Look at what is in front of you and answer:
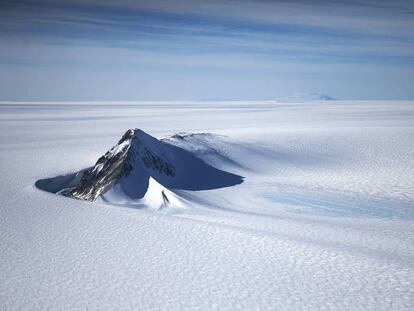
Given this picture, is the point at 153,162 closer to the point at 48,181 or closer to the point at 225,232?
the point at 48,181

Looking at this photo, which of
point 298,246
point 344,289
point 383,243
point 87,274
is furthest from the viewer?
point 383,243

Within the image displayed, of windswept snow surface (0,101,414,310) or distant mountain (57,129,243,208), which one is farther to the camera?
distant mountain (57,129,243,208)

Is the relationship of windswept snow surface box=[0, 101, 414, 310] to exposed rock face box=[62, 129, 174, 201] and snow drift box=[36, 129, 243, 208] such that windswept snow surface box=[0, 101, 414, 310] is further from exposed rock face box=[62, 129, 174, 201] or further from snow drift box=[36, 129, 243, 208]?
exposed rock face box=[62, 129, 174, 201]

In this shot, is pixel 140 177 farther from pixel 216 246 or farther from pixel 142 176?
pixel 216 246

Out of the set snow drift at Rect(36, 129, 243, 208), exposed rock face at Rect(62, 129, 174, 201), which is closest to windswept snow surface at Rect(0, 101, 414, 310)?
snow drift at Rect(36, 129, 243, 208)

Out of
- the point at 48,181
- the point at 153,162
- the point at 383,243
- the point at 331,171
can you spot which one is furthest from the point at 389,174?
the point at 48,181

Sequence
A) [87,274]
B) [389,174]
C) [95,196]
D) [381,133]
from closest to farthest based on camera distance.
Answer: [87,274] < [95,196] < [389,174] < [381,133]

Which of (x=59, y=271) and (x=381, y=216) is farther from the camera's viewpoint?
(x=381, y=216)
